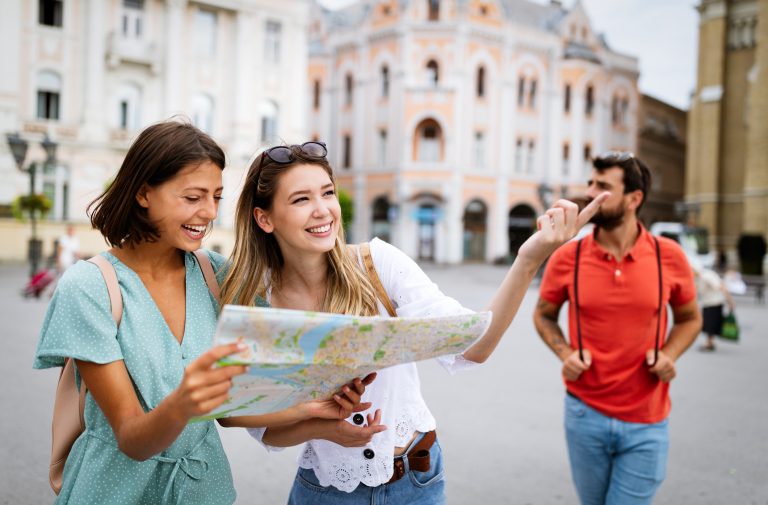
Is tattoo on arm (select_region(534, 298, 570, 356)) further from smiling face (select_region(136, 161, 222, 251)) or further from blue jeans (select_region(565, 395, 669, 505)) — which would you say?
smiling face (select_region(136, 161, 222, 251))

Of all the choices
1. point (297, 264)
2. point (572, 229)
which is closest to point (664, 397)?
point (572, 229)

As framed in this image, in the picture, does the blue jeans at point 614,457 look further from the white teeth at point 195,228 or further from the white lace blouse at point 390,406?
the white teeth at point 195,228

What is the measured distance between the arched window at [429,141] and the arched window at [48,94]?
2002 centimetres

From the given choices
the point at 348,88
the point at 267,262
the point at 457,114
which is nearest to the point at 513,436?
the point at 267,262

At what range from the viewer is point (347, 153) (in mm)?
44656

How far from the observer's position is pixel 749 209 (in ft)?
108

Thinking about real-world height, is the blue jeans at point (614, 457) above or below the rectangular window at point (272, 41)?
below

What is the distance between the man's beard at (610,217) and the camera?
3293 millimetres

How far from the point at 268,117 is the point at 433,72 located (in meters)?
12.1

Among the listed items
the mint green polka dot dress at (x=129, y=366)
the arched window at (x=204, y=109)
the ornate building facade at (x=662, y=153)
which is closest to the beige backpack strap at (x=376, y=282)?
the mint green polka dot dress at (x=129, y=366)

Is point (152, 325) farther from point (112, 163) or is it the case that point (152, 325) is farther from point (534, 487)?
point (112, 163)

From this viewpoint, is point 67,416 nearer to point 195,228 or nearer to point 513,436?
point 195,228

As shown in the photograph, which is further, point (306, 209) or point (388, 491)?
point (388, 491)

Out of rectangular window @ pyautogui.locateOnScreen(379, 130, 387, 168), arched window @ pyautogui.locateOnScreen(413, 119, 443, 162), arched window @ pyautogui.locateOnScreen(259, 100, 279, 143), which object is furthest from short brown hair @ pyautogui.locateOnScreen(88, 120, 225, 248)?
rectangular window @ pyautogui.locateOnScreen(379, 130, 387, 168)
